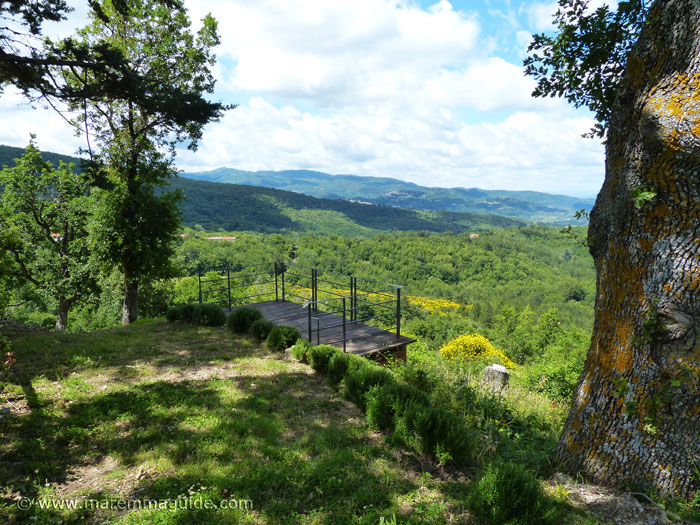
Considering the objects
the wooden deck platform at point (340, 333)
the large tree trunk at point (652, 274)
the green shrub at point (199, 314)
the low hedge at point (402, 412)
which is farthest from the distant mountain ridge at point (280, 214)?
the large tree trunk at point (652, 274)

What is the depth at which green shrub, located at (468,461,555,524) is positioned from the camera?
2.48 metres

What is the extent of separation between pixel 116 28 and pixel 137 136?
10.9 feet

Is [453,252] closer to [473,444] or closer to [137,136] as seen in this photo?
[137,136]

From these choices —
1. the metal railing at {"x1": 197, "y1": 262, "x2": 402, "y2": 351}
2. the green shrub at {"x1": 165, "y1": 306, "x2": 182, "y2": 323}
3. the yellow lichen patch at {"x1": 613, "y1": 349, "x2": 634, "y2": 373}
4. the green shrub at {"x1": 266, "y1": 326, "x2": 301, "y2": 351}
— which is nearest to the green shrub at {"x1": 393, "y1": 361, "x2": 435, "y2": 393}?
the metal railing at {"x1": 197, "y1": 262, "x2": 402, "y2": 351}

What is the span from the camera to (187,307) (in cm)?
921

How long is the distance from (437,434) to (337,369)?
212cm

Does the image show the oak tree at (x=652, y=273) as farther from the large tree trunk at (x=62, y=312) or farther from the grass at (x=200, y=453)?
the large tree trunk at (x=62, y=312)

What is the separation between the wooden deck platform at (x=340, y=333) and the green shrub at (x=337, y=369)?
1.40 m

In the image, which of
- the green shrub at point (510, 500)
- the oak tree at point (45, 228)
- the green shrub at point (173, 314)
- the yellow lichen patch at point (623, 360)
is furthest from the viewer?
the oak tree at point (45, 228)

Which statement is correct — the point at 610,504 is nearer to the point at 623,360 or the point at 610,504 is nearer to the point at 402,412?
the point at 623,360

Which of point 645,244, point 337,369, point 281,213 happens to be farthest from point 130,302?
point 281,213

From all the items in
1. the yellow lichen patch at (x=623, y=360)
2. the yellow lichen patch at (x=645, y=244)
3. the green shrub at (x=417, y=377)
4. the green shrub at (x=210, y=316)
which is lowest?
the green shrub at (x=210, y=316)

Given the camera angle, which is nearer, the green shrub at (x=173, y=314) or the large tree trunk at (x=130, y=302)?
the green shrub at (x=173, y=314)

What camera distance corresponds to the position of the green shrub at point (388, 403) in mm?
3934
